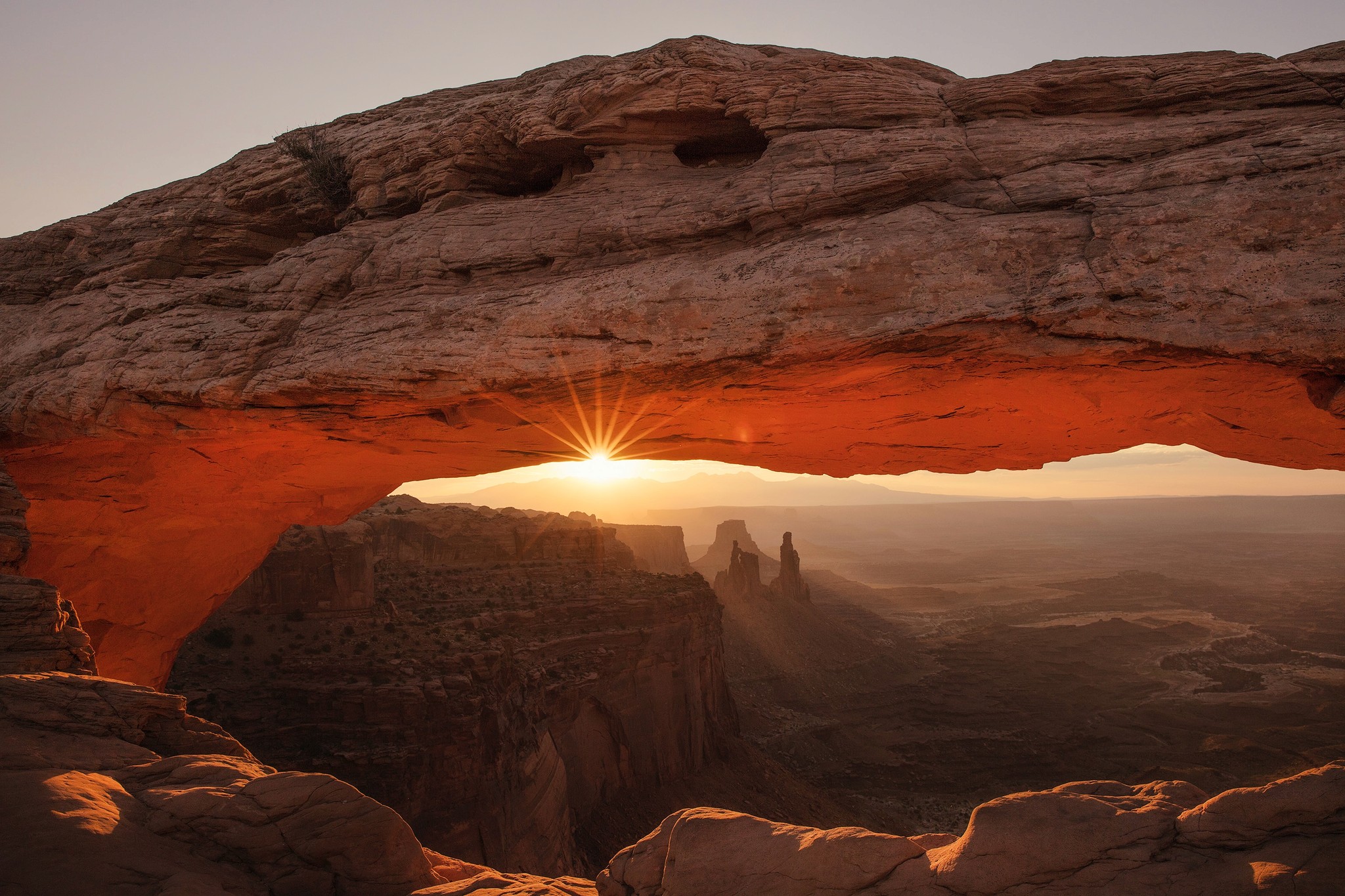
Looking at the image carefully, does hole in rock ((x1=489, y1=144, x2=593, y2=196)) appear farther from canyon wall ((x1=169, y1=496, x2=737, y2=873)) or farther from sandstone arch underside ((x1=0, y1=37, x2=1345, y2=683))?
A: canyon wall ((x1=169, y1=496, x2=737, y2=873))

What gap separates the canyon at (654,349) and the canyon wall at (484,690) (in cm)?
360

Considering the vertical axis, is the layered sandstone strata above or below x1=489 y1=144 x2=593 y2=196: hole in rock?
below

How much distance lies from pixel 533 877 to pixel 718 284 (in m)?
6.16

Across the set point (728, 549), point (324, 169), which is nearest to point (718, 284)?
point (324, 169)

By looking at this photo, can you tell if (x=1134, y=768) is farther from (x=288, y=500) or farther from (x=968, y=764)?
(x=288, y=500)

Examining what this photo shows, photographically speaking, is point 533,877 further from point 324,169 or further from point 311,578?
point 311,578

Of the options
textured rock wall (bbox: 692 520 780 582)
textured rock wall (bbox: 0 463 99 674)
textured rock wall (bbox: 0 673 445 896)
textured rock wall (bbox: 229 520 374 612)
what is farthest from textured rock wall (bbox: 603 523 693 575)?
textured rock wall (bbox: 0 673 445 896)

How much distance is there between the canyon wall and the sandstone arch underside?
5.86m

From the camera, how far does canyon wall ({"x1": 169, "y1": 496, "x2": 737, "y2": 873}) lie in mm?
16188

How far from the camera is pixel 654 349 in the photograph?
7.92m

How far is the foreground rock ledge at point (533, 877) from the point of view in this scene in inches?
175

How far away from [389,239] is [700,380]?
17.1 ft

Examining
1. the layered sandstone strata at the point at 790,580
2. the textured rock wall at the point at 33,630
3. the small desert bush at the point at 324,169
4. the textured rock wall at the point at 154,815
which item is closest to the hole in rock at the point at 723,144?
the small desert bush at the point at 324,169

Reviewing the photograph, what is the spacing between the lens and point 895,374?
26.1 ft
